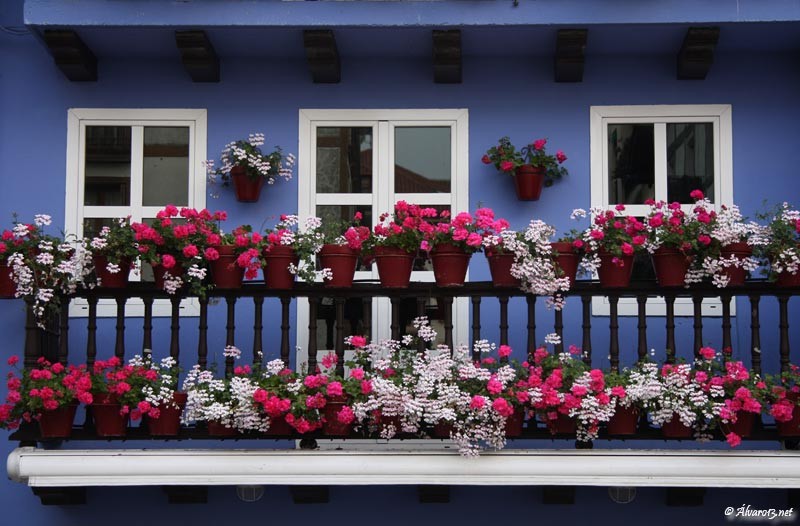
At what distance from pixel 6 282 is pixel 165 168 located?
60.4 inches

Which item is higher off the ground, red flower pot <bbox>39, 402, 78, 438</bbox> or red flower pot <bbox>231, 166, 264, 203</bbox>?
red flower pot <bbox>231, 166, 264, 203</bbox>

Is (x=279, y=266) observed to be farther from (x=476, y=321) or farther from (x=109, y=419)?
(x=109, y=419)

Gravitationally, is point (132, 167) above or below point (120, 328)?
above

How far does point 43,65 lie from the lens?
8.41 m

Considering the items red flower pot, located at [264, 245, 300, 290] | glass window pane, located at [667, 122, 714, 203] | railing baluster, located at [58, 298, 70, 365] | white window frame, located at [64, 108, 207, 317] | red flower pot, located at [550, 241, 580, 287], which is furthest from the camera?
glass window pane, located at [667, 122, 714, 203]

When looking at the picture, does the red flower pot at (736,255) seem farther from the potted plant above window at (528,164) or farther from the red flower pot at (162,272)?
the red flower pot at (162,272)

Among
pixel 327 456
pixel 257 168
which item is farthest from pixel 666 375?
pixel 257 168

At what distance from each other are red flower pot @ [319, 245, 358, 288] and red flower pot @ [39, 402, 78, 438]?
182 cm

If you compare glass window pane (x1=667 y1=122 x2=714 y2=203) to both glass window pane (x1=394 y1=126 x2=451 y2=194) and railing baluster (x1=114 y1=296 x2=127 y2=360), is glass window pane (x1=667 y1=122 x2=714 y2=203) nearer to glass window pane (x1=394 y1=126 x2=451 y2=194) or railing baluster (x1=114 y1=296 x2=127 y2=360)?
glass window pane (x1=394 y1=126 x2=451 y2=194)

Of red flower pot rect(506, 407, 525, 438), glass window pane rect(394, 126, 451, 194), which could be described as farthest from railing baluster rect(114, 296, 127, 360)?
red flower pot rect(506, 407, 525, 438)

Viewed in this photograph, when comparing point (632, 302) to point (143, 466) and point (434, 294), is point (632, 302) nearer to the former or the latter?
point (434, 294)

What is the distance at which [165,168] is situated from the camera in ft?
27.4

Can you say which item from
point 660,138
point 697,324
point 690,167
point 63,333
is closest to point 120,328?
point 63,333

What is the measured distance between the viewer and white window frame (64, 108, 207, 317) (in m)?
8.18
